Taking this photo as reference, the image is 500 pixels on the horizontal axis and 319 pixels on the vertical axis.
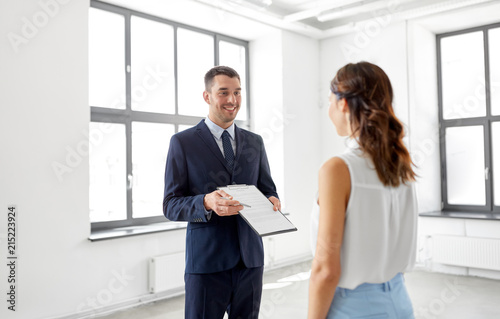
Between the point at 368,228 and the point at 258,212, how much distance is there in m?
0.77

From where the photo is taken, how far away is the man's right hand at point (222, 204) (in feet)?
5.64

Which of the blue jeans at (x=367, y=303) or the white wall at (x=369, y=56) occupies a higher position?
the white wall at (x=369, y=56)

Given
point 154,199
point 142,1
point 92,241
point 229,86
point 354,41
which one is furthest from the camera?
point 354,41

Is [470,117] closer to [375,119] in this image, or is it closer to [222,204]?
[222,204]

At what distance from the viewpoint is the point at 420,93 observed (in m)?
5.53

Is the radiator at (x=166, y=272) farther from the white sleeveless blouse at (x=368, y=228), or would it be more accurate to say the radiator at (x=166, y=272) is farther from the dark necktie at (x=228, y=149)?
the white sleeveless blouse at (x=368, y=228)

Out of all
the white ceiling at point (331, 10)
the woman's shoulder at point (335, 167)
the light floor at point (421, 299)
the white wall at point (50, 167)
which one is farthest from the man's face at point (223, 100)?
the white ceiling at point (331, 10)

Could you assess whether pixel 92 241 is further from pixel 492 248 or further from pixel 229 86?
pixel 492 248

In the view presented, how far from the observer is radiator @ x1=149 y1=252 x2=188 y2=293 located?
4.15m

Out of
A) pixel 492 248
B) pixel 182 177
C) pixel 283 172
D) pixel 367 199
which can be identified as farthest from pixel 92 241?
pixel 492 248

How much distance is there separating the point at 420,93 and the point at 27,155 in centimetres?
461

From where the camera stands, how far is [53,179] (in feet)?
11.7

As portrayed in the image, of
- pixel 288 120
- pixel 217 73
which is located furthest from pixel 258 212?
pixel 288 120

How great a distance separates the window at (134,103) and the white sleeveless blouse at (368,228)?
3514 mm
